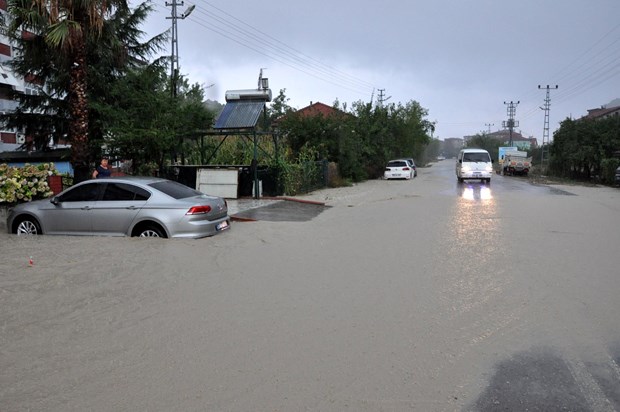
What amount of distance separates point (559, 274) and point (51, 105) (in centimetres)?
2210

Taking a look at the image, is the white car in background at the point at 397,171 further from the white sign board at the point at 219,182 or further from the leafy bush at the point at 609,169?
the white sign board at the point at 219,182

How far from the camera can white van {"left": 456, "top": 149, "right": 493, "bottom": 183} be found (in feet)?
94.6

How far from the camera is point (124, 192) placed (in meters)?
8.87

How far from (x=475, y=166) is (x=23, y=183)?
2398 centimetres

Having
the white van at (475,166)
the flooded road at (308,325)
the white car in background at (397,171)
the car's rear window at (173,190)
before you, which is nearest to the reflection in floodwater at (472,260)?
the flooded road at (308,325)

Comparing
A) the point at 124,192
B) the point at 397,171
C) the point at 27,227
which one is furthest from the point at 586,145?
the point at 27,227

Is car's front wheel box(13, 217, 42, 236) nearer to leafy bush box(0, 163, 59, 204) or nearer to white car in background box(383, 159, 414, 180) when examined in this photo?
leafy bush box(0, 163, 59, 204)

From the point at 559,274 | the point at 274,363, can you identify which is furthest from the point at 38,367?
the point at 559,274

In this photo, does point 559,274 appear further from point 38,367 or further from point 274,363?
point 38,367

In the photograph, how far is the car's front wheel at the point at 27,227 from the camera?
9352 millimetres

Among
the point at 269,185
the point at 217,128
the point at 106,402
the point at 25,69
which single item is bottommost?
the point at 106,402

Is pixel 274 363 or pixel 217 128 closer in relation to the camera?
pixel 274 363

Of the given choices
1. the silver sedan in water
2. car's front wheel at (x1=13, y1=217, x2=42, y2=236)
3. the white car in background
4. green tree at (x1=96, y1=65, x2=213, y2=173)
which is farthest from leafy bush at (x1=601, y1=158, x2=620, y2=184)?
car's front wheel at (x1=13, y1=217, x2=42, y2=236)

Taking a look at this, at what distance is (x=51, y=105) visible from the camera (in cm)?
2203
